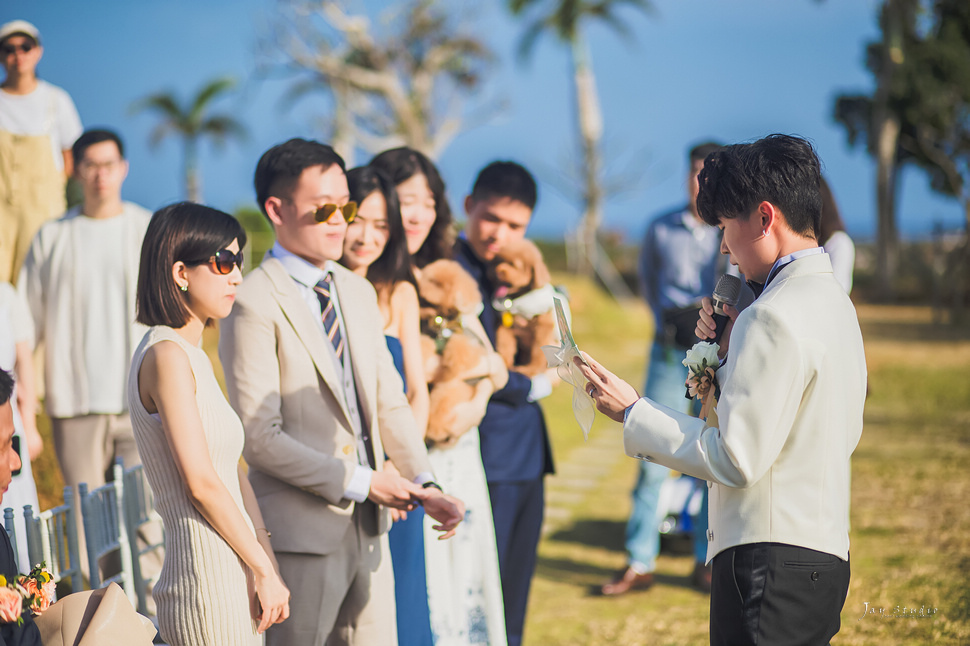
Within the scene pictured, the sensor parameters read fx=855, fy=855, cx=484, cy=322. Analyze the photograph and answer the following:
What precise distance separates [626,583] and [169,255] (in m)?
3.74

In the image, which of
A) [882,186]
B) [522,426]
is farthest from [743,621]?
[882,186]

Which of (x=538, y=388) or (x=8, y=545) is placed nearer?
(x=8, y=545)

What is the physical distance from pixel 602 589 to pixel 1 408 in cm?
395

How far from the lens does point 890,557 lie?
5535 millimetres

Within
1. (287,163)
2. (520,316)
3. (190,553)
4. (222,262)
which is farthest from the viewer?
(520,316)

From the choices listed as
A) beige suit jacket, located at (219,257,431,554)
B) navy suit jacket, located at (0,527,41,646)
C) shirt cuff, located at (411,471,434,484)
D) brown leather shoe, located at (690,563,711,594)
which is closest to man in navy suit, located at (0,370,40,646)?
navy suit jacket, located at (0,527,41,646)

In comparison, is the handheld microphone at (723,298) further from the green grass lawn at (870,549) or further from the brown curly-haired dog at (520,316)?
the green grass lawn at (870,549)

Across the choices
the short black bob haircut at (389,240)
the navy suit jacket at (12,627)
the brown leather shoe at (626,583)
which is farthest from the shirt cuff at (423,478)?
the brown leather shoe at (626,583)

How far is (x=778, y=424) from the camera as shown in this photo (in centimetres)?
208

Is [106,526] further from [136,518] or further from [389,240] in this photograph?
[389,240]

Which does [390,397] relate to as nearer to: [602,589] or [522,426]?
[522,426]

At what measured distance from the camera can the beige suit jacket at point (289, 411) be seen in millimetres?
2748

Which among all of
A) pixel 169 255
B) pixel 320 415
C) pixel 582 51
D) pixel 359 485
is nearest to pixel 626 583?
pixel 359 485

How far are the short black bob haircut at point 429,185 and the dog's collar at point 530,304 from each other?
359mm
